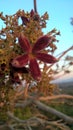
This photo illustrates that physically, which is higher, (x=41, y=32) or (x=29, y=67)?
(x=41, y=32)

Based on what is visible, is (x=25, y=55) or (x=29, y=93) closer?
(x=25, y=55)

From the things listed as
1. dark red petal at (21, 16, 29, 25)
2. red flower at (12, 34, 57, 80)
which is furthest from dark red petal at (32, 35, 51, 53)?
dark red petal at (21, 16, 29, 25)

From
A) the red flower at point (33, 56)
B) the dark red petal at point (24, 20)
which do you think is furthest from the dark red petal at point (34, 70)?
the dark red petal at point (24, 20)

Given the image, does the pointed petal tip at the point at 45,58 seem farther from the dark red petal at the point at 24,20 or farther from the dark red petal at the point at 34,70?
the dark red petal at the point at 24,20

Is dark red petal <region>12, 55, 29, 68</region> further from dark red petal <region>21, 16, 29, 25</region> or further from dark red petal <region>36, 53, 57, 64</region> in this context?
dark red petal <region>21, 16, 29, 25</region>

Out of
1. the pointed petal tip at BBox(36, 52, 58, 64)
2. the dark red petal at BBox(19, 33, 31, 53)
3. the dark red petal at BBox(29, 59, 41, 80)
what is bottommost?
the dark red petal at BBox(29, 59, 41, 80)

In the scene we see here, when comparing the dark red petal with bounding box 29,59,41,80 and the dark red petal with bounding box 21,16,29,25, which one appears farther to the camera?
the dark red petal with bounding box 21,16,29,25

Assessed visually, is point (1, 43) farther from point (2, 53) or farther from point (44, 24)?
point (44, 24)

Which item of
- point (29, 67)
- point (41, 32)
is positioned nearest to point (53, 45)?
point (41, 32)

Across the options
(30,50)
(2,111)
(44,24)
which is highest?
(44,24)
